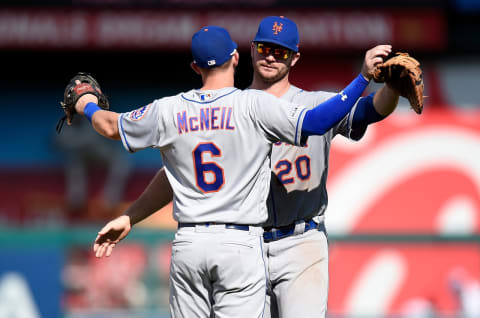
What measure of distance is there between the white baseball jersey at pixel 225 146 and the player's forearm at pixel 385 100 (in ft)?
1.21

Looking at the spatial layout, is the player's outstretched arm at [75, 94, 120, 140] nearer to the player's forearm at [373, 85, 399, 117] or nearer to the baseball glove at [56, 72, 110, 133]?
the baseball glove at [56, 72, 110, 133]

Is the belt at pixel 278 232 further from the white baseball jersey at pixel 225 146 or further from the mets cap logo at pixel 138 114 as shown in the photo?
the mets cap logo at pixel 138 114

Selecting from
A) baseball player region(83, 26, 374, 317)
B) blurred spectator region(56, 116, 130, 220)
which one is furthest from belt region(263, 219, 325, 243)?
blurred spectator region(56, 116, 130, 220)

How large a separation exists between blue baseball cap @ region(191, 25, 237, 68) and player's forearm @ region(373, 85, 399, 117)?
24.5 inches

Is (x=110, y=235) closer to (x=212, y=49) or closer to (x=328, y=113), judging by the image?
(x=212, y=49)

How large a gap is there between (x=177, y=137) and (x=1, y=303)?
3.09 meters

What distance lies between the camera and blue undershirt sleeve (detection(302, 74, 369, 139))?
10.4 ft

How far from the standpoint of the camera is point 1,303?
5785 mm

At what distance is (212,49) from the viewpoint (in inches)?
129

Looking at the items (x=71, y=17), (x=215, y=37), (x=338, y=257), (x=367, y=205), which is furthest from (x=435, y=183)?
(x=215, y=37)

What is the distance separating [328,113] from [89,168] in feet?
24.3

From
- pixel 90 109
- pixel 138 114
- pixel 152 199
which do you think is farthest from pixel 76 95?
pixel 152 199

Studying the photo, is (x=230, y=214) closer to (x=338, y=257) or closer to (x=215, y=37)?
(x=215, y=37)

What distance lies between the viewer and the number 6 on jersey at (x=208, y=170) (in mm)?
3229
